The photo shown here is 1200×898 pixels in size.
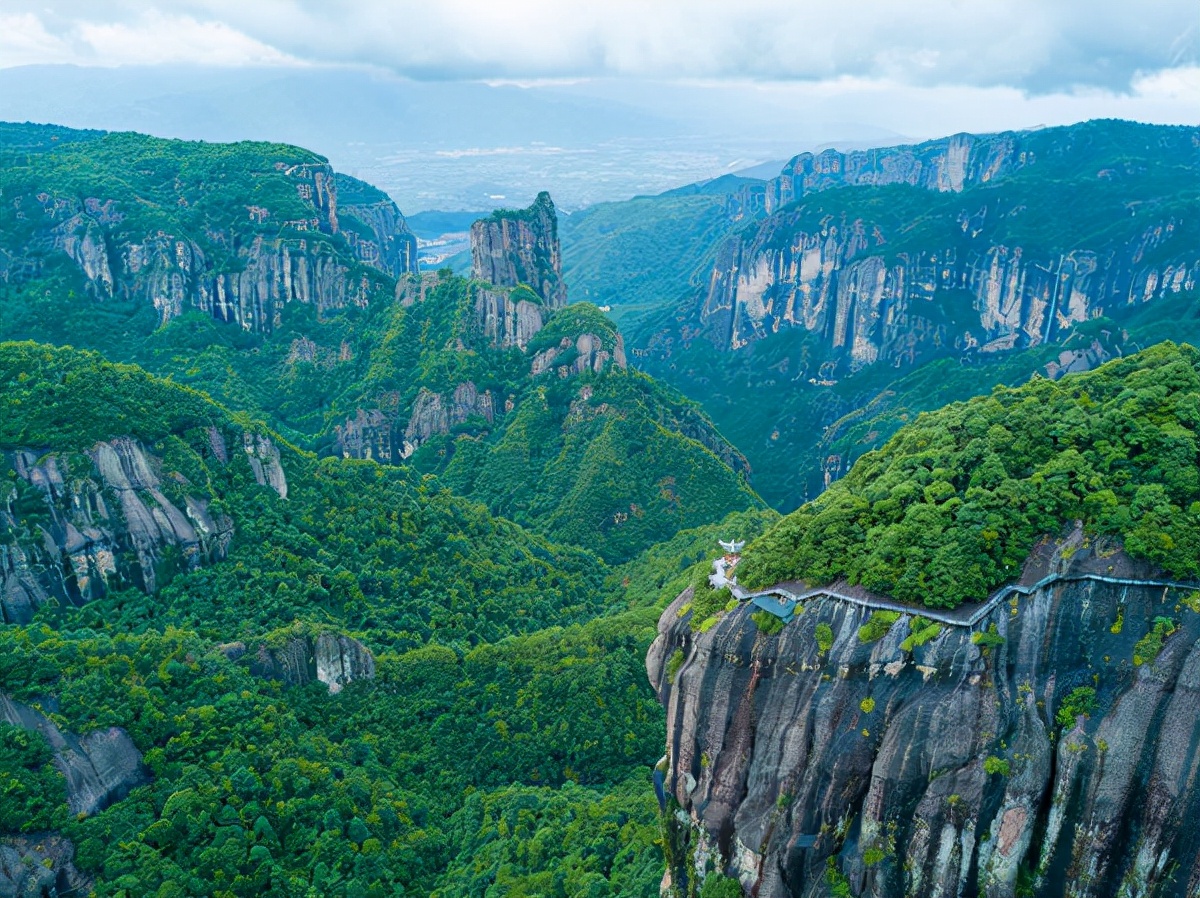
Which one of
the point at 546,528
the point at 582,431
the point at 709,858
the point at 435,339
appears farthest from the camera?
the point at 435,339

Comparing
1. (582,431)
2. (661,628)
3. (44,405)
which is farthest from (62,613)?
(582,431)

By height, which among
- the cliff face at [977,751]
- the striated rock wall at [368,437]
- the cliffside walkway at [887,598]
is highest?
the cliffside walkway at [887,598]

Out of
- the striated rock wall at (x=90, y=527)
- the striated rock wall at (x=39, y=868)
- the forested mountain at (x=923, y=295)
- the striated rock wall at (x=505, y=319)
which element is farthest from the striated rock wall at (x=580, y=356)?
the striated rock wall at (x=39, y=868)

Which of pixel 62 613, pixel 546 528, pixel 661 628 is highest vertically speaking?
pixel 661 628

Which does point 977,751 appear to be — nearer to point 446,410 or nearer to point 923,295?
point 446,410

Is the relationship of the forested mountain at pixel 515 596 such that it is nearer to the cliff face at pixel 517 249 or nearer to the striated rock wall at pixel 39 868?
the striated rock wall at pixel 39 868

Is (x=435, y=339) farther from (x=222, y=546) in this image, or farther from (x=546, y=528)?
(x=222, y=546)

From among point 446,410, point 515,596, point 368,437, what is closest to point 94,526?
point 515,596
